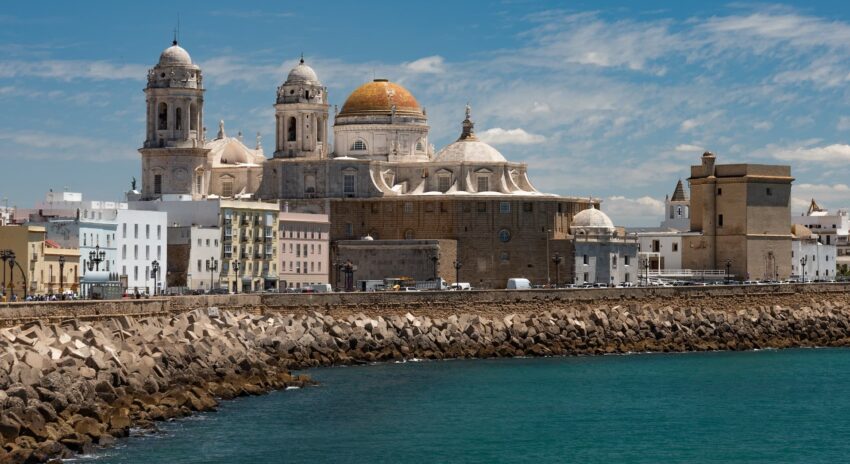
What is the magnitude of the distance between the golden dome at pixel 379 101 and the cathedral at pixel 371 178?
0.08 meters

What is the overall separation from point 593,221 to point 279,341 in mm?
37454

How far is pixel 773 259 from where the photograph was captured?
97688 mm

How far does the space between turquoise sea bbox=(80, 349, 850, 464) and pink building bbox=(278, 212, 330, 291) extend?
1037 inches

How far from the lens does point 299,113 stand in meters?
92.8

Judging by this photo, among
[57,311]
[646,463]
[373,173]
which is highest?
[373,173]

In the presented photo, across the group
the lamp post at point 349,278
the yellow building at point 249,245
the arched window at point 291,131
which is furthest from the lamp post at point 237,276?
the arched window at point 291,131

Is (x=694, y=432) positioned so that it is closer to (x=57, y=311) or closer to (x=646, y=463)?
(x=646, y=463)

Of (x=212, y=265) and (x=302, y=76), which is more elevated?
(x=302, y=76)

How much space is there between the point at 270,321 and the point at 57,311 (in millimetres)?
11008

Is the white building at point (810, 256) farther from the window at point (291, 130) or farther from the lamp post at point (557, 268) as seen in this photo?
the window at point (291, 130)

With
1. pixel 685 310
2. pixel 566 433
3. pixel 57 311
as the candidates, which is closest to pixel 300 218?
pixel 685 310

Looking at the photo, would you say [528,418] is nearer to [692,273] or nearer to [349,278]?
[349,278]

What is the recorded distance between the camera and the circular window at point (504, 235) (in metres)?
88.8

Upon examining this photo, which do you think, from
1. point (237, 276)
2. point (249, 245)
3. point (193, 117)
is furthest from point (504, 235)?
point (193, 117)
